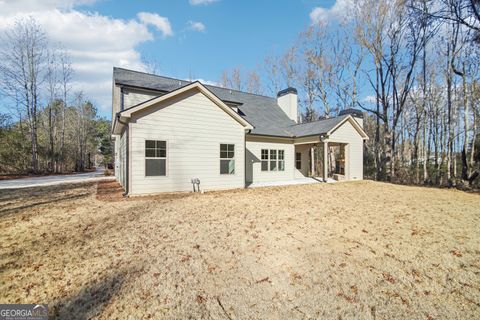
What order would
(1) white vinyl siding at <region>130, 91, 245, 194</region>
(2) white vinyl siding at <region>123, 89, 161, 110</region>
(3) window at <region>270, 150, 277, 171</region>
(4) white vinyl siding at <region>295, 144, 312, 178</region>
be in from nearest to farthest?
1. (1) white vinyl siding at <region>130, 91, 245, 194</region>
2. (2) white vinyl siding at <region>123, 89, 161, 110</region>
3. (3) window at <region>270, 150, 277, 171</region>
4. (4) white vinyl siding at <region>295, 144, 312, 178</region>

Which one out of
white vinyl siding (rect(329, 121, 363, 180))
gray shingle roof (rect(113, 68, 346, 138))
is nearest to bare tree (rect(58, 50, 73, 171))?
gray shingle roof (rect(113, 68, 346, 138))

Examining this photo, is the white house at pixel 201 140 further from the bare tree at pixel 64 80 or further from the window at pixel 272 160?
the bare tree at pixel 64 80

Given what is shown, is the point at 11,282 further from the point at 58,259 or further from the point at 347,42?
the point at 347,42

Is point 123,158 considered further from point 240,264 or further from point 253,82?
point 253,82

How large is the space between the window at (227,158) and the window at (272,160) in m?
3.56

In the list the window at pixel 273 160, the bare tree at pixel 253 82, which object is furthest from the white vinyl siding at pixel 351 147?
the bare tree at pixel 253 82

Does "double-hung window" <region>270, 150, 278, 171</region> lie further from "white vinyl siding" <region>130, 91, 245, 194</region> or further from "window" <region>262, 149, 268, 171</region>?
"white vinyl siding" <region>130, 91, 245, 194</region>

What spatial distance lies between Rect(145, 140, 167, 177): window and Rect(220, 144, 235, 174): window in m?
2.69

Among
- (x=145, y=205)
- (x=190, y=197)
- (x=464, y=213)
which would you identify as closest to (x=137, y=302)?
(x=145, y=205)

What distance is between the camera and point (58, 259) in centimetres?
349

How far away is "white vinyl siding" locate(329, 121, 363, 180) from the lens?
1424 centimetres

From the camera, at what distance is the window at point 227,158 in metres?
10.2

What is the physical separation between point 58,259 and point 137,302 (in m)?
1.96

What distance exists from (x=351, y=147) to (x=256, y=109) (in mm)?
7423
